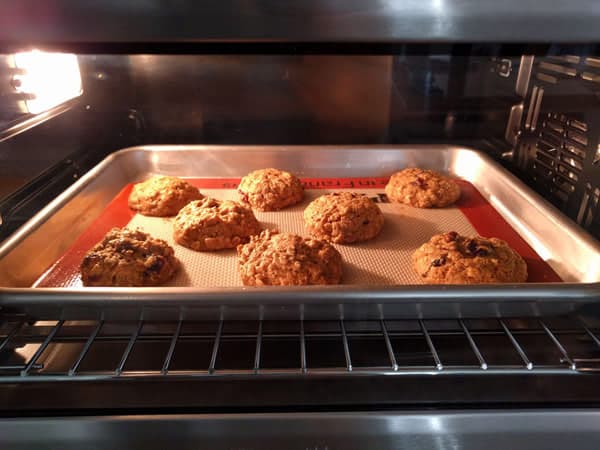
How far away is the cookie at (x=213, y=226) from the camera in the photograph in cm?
130

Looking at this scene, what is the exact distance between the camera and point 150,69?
1.49m

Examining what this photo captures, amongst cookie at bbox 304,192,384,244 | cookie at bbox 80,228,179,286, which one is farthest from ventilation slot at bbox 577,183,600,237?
cookie at bbox 80,228,179,286

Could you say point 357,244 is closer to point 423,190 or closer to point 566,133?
point 423,190

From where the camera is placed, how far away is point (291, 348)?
0.85 metres

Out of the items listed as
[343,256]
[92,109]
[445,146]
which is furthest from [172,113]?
[445,146]

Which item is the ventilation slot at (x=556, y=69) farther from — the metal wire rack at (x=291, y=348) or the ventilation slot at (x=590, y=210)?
the metal wire rack at (x=291, y=348)

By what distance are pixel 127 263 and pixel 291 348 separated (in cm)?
53

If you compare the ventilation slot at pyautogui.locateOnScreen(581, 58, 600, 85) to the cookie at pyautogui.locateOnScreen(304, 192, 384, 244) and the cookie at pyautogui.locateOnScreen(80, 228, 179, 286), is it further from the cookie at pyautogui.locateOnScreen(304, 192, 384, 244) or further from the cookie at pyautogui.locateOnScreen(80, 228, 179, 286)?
the cookie at pyautogui.locateOnScreen(80, 228, 179, 286)

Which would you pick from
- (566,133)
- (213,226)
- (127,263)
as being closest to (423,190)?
(566,133)

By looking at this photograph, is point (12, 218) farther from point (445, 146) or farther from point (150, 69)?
point (445, 146)

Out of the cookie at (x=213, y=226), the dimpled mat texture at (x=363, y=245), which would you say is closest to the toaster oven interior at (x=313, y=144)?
the dimpled mat texture at (x=363, y=245)

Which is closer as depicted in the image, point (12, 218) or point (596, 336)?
point (596, 336)

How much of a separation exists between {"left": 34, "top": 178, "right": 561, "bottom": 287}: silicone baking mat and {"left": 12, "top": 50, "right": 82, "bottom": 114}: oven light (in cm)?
40

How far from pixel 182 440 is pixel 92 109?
119 centimetres
